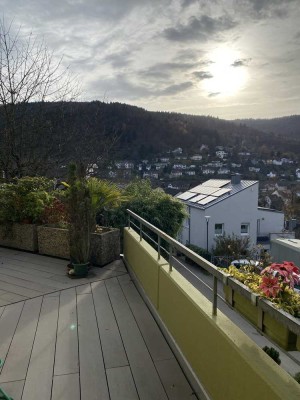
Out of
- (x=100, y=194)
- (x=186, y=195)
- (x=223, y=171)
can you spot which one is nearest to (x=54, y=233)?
(x=100, y=194)

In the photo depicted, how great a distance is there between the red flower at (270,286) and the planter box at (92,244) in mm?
3350

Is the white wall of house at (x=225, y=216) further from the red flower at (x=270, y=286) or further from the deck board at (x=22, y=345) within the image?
the red flower at (x=270, y=286)

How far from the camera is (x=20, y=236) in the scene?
5.72 meters

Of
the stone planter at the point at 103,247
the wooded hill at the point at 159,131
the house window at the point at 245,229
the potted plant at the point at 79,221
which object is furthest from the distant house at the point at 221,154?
the potted plant at the point at 79,221

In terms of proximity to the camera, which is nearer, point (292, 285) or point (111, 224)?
point (292, 285)

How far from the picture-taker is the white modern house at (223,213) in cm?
2325

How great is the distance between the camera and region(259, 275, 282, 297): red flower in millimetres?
1593

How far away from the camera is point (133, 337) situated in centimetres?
286

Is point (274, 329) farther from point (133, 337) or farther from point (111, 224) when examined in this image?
point (111, 224)

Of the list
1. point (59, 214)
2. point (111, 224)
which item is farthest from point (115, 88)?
point (59, 214)

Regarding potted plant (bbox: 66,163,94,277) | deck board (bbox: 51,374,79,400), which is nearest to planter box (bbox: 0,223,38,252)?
potted plant (bbox: 66,163,94,277)

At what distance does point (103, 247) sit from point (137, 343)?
218 cm

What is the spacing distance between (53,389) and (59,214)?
12.7 feet

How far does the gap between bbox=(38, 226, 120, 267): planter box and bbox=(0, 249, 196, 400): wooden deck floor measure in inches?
27.4
